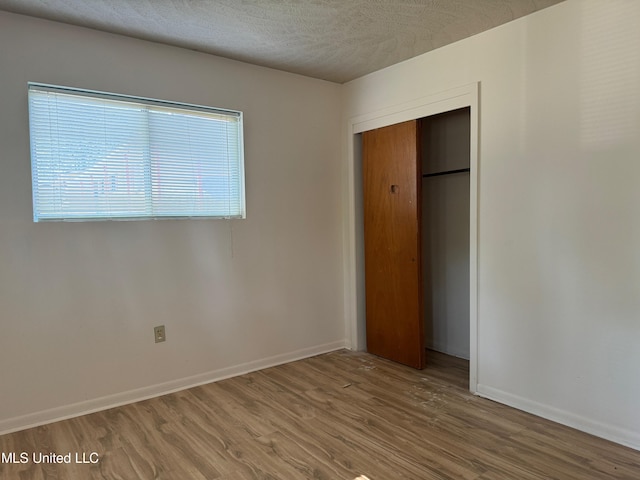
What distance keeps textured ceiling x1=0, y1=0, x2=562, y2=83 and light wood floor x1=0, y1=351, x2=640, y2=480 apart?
7.71 feet

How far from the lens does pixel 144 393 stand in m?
2.89

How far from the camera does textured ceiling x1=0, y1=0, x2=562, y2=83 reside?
7.67ft

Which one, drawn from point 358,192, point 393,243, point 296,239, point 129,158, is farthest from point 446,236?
point 129,158

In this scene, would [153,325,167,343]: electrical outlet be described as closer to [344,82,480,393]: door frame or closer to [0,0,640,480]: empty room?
[0,0,640,480]: empty room

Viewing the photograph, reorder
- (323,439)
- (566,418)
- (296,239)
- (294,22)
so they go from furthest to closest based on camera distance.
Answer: (296,239) < (294,22) < (566,418) < (323,439)

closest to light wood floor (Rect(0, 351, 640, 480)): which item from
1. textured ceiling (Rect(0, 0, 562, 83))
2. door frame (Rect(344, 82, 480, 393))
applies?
door frame (Rect(344, 82, 480, 393))

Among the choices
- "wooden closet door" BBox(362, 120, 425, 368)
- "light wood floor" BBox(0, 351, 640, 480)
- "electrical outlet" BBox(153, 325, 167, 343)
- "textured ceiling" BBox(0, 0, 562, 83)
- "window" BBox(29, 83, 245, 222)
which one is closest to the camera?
"light wood floor" BBox(0, 351, 640, 480)

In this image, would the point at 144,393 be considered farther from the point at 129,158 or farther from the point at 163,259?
the point at 129,158

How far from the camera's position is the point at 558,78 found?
241 cm

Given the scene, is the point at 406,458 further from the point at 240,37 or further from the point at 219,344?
the point at 240,37

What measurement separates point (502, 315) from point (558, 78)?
1434mm

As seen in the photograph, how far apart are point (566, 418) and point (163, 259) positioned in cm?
267

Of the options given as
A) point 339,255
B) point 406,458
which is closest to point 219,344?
point 339,255

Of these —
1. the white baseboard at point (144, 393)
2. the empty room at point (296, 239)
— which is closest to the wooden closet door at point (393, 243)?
the empty room at point (296, 239)
